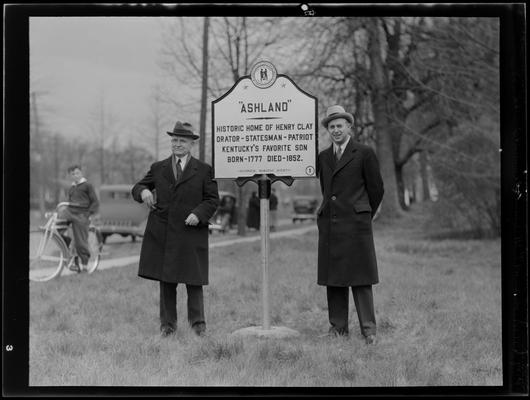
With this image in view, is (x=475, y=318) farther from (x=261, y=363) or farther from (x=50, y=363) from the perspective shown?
(x=50, y=363)

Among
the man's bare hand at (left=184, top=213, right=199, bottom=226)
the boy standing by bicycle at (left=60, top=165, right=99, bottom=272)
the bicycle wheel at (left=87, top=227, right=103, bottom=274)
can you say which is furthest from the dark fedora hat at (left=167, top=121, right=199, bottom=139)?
the bicycle wheel at (left=87, top=227, right=103, bottom=274)

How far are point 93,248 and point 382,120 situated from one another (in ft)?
38.9

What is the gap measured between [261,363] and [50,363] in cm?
153

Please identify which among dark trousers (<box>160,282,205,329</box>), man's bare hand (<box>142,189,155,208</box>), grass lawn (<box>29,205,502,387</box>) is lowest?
grass lawn (<box>29,205,502,387</box>)

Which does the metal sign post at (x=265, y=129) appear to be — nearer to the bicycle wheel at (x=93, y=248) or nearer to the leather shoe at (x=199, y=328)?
the leather shoe at (x=199, y=328)

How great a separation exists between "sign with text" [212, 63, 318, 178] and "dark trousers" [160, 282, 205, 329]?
3.93ft

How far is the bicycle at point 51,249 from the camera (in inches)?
368

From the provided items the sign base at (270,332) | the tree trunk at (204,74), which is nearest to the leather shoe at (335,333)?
the sign base at (270,332)

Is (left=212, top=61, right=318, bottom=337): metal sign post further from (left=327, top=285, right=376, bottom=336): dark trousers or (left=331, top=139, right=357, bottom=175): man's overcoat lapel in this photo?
(left=327, top=285, right=376, bottom=336): dark trousers

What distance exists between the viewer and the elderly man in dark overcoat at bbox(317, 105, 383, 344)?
233 inches

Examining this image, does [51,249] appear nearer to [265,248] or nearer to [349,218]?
[265,248]
